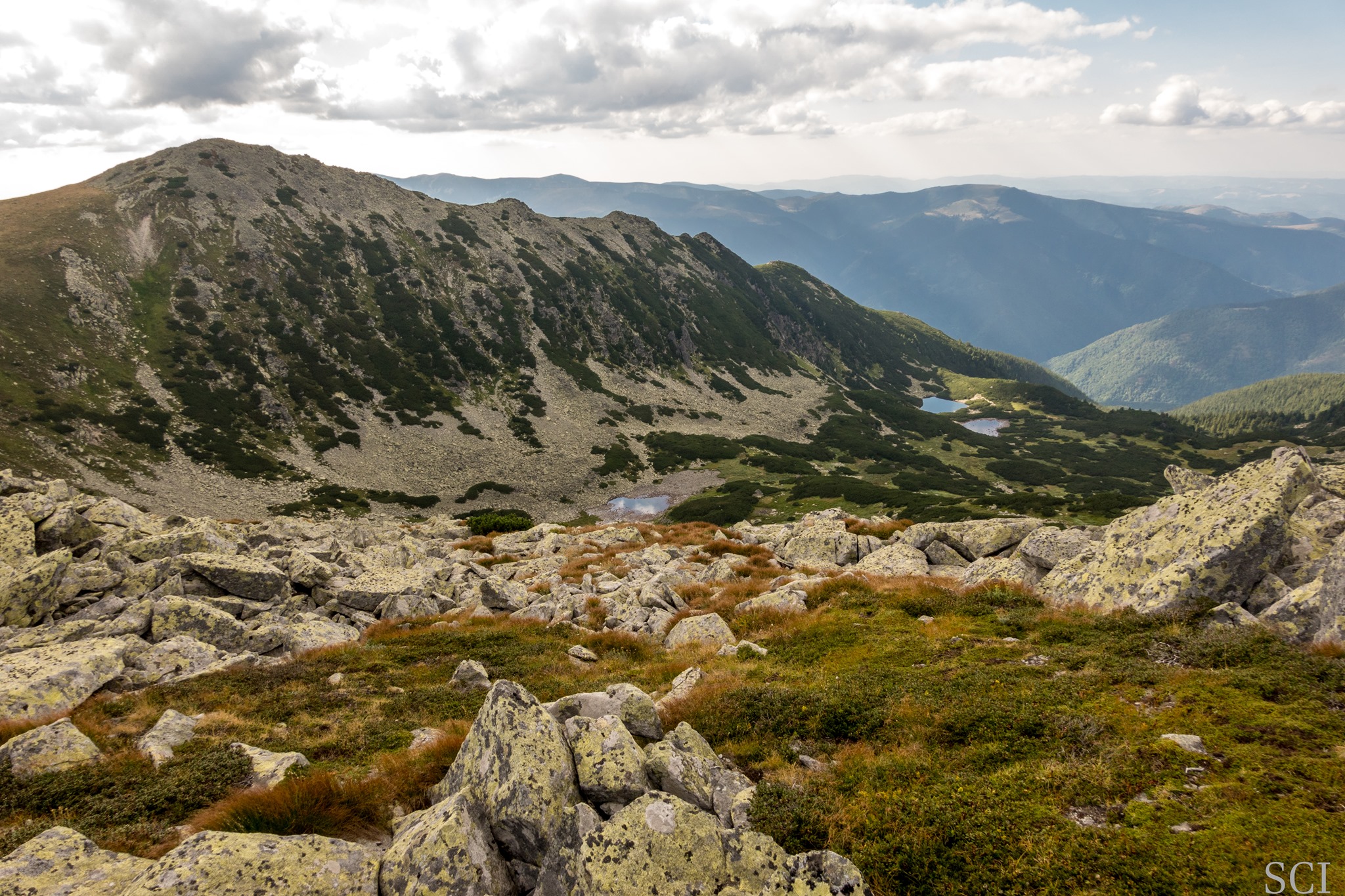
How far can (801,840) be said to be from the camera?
8969 millimetres

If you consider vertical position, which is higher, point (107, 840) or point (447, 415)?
point (107, 840)

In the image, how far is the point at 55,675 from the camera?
1473cm

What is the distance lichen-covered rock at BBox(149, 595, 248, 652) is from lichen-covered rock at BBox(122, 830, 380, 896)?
14.8 meters

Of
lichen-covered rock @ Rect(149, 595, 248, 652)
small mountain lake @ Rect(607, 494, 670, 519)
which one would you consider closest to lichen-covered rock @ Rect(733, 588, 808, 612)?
lichen-covered rock @ Rect(149, 595, 248, 652)

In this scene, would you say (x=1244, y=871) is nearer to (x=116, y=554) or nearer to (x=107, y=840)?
Answer: (x=107, y=840)

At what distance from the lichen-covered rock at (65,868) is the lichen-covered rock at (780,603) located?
1823 centimetres

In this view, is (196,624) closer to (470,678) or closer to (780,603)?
(470,678)

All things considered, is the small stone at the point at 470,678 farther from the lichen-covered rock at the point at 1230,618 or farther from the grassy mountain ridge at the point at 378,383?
the grassy mountain ridge at the point at 378,383

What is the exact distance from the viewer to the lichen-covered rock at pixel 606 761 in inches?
378

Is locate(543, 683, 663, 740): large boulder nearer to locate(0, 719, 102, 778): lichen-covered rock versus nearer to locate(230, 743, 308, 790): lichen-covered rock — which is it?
locate(230, 743, 308, 790): lichen-covered rock

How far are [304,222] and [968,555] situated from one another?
170 m

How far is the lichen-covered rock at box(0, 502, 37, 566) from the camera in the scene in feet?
71.1

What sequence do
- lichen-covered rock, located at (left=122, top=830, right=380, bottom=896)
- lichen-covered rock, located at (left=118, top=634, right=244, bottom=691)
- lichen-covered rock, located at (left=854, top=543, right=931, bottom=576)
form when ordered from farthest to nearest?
1. lichen-covered rock, located at (left=854, top=543, right=931, bottom=576)
2. lichen-covered rock, located at (left=118, top=634, right=244, bottom=691)
3. lichen-covered rock, located at (left=122, top=830, right=380, bottom=896)

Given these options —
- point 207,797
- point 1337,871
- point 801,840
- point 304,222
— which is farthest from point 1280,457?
point 304,222
